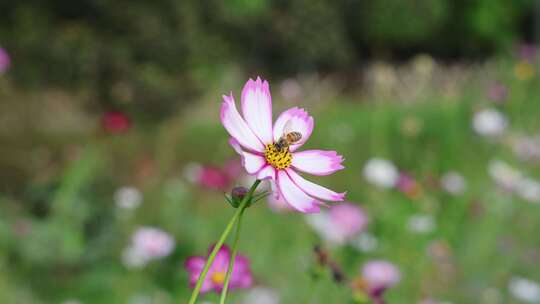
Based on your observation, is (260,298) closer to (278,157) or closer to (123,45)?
(278,157)

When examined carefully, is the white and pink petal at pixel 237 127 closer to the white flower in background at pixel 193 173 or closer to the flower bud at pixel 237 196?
the flower bud at pixel 237 196

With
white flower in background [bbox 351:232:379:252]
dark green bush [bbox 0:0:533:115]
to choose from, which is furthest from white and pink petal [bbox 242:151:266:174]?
dark green bush [bbox 0:0:533:115]

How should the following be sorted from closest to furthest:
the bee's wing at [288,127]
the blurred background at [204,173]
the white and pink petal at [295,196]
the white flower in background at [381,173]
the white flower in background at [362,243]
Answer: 1. the white and pink petal at [295,196]
2. the bee's wing at [288,127]
3. the white flower in background at [362,243]
4. the blurred background at [204,173]
5. the white flower in background at [381,173]

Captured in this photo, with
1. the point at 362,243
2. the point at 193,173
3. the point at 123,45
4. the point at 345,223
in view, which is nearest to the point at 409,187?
the point at 362,243

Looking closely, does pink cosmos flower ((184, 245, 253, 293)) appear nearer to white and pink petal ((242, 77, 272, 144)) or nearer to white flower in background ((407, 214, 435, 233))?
white and pink petal ((242, 77, 272, 144))

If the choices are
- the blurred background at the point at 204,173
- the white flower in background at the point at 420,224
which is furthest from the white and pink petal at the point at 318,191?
the white flower in background at the point at 420,224

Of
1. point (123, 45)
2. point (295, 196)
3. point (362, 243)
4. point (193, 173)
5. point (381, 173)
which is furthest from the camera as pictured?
point (123, 45)

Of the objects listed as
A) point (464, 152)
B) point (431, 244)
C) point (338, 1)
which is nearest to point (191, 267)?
point (431, 244)
